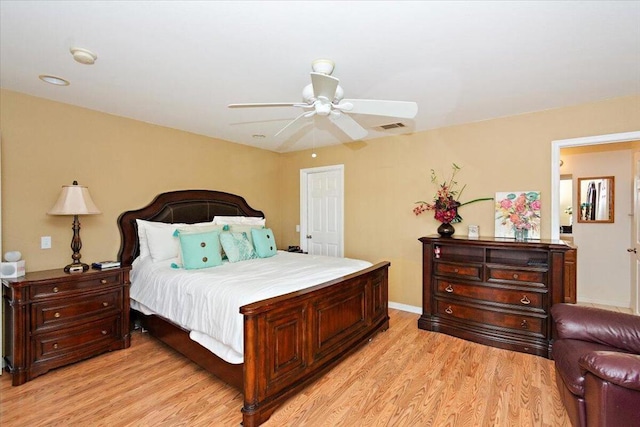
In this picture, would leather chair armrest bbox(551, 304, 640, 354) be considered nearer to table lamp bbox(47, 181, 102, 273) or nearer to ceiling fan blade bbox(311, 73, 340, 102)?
ceiling fan blade bbox(311, 73, 340, 102)

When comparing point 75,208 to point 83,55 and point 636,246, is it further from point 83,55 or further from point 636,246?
point 636,246

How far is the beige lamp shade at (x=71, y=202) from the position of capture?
2861mm

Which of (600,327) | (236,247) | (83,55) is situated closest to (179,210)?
(236,247)

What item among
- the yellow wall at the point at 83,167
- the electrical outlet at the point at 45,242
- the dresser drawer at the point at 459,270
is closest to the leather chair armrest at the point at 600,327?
the dresser drawer at the point at 459,270

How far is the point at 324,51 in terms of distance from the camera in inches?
82.4

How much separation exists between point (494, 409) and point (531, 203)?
87.5 inches

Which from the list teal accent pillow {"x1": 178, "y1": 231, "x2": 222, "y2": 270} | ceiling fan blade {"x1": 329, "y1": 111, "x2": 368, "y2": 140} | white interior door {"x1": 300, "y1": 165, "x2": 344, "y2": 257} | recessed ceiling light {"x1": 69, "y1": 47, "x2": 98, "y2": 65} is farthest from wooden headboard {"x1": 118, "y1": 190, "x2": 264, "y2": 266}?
ceiling fan blade {"x1": 329, "y1": 111, "x2": 368, "y2": 140}

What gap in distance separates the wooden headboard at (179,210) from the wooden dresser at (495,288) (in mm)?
2812

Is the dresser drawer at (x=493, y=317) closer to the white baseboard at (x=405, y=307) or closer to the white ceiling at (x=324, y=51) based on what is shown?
the white baseboard at (x=405, y=307)

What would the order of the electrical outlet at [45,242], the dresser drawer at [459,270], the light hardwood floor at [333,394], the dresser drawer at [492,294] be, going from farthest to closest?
the dresser drawer at [459,270], the dresser drawer at [492,294], the electrical outlet at [45,242], the light hardwood floor at [333,394]

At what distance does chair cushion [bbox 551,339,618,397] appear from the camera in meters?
1.73

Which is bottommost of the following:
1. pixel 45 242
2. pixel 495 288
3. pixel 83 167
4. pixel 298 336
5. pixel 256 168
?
pixel 298 336

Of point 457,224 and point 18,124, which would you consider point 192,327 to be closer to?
point 18,124

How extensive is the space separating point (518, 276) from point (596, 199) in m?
2.43
